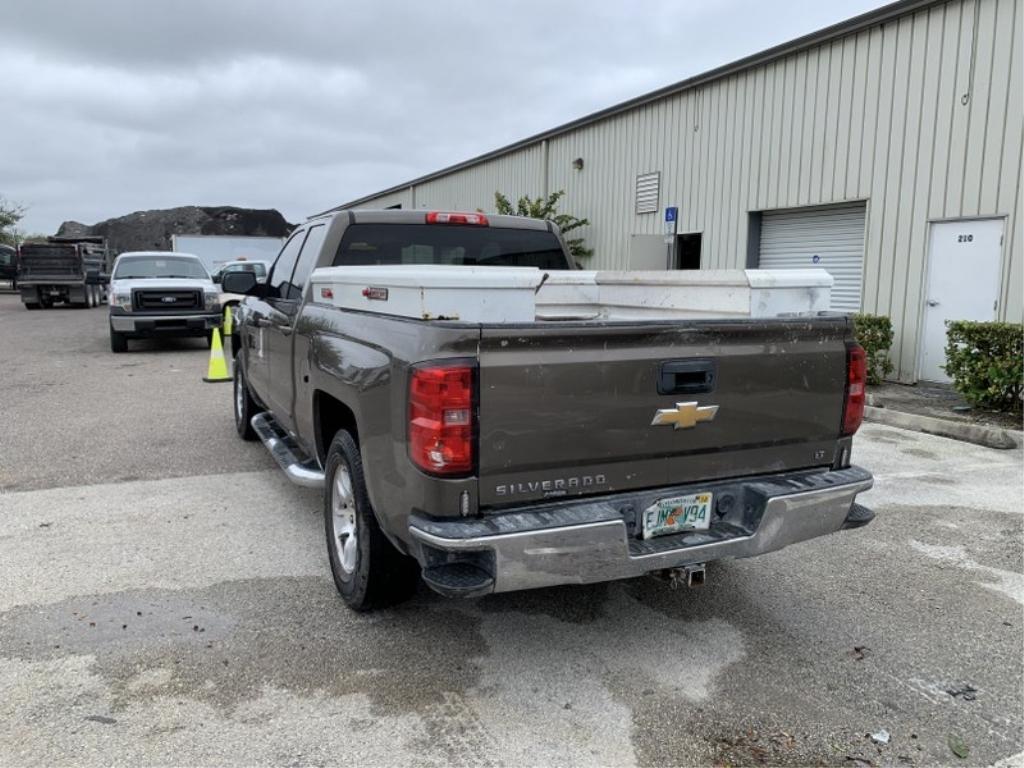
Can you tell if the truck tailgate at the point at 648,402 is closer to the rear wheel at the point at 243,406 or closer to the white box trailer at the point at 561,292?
the white box trailer at the point at 561,292

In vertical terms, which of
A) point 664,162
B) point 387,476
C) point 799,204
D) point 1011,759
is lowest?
point 1011,759

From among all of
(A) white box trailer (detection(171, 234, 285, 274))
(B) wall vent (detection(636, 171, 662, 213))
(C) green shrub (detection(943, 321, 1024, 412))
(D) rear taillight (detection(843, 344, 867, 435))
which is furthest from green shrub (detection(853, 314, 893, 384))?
(A) white box trailer (detection(171, 234, 285, 274))

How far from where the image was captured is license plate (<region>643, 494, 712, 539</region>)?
10.4ft

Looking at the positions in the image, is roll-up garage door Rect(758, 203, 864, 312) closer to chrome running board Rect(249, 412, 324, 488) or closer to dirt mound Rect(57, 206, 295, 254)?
chrome running board Rect(249, 412, 324, 488)

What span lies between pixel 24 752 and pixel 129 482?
142 inches

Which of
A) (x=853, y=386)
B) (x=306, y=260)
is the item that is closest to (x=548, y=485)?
(x=853, y=386)

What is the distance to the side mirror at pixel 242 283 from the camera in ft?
18.4

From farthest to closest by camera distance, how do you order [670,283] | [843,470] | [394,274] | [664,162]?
1. [664,162]
2. [670,283]
3. [843,470]
4. [394,274]

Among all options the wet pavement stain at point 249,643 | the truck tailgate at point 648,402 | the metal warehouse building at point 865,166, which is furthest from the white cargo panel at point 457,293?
the metal warehouse building at point 865,166

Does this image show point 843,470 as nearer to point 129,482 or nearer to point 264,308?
point 264,308

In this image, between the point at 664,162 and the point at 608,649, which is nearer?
the point at 608,649

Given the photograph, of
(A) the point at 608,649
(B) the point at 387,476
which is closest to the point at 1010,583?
(A) the point at 608,649

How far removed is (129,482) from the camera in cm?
604

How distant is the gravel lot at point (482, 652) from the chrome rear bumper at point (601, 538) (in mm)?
555
